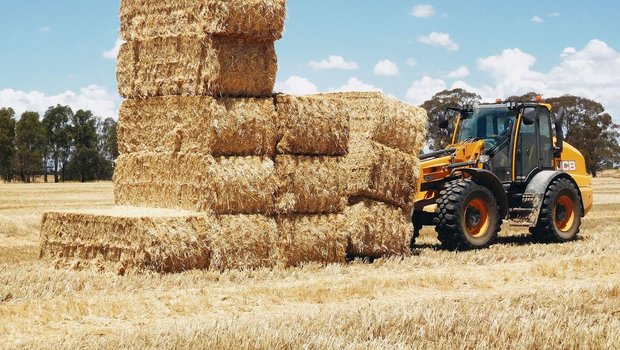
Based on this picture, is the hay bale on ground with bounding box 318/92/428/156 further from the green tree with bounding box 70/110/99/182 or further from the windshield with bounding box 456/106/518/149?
the green tree with bounding box 70/110/99/182

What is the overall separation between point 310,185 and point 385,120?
1.73 metres

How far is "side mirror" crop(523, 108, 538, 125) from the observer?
14617 mm

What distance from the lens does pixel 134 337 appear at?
6223 mm

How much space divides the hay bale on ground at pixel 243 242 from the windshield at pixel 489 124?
5.36 m

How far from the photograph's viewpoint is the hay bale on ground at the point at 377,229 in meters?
11.8

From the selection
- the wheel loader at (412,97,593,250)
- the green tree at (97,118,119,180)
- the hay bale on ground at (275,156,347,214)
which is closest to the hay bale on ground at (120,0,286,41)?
the hay bale on ground at (275,156,347,214)

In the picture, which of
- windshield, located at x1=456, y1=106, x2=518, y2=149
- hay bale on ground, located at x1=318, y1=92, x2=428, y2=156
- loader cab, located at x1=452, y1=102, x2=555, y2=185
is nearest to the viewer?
hay bale on ground, located at x1=318, y1=92, x2=428, y2=156

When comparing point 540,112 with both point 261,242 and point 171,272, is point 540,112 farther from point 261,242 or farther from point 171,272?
point 171,272

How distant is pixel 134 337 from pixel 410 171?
277 inches

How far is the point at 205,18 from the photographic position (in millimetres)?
10484

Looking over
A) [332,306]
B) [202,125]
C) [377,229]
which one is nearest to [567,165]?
[377,229]

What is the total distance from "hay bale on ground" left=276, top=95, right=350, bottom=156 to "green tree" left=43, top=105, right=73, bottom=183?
76.7 metres

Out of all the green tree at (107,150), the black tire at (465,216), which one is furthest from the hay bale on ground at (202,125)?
the green tree at (107,150)

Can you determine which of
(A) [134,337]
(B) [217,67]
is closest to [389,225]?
(B) [217,67]
